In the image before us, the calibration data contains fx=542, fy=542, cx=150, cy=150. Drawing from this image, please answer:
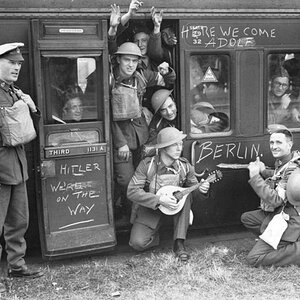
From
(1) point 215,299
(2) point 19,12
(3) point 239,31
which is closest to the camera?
(1) point 215,299

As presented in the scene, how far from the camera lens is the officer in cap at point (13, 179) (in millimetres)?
4395

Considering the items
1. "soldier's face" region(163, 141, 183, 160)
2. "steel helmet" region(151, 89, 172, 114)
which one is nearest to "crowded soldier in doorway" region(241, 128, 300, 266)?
"soldier's face" region(163, 141, 183, 160)

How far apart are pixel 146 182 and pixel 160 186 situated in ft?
0.49

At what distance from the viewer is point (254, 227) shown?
17.6ft

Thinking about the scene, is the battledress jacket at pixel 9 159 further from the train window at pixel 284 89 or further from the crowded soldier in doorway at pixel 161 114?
the train window at pixel 284 89

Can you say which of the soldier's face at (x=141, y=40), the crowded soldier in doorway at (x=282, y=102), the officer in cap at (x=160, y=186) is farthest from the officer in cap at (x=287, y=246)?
the soldier's face at (x=141, y=40)

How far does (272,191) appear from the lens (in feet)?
16.4

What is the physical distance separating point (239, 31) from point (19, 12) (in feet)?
7.22

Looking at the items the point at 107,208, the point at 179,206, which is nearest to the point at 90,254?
the point at 107,208

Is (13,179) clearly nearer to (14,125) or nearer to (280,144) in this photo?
(14,125)

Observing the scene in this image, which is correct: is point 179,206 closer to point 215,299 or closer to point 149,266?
point 149,266

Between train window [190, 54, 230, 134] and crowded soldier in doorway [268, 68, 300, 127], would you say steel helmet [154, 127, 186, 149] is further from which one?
crowded soldier in doorway [268, 68, 300, 127]

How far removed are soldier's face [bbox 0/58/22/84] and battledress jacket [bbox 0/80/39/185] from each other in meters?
0.05

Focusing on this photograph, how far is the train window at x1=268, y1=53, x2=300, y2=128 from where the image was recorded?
5.79m
